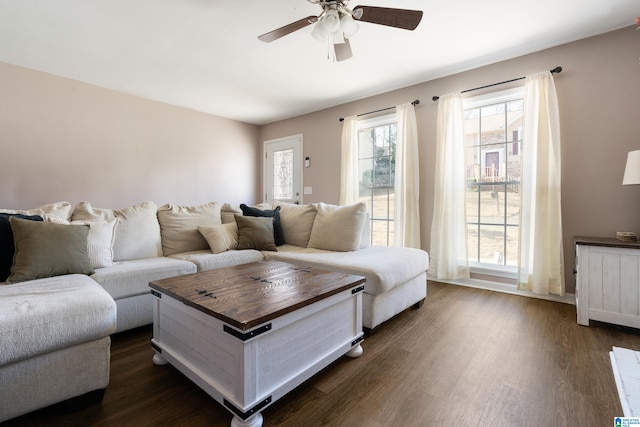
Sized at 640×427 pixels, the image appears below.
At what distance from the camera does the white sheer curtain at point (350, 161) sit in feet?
13.8

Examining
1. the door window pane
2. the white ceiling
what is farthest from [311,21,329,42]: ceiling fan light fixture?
the door window pane

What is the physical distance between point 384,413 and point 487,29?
10.0 ft

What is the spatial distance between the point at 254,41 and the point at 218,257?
2.08 metres

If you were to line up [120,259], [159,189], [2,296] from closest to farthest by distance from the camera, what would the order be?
[2,296] → [120,259] → [159,189]

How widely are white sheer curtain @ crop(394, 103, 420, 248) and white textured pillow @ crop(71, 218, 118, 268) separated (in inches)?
119

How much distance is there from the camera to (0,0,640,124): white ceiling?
224cm

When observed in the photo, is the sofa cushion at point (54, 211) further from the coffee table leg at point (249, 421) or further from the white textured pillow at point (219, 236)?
the coffee table leg at point (249, 421)

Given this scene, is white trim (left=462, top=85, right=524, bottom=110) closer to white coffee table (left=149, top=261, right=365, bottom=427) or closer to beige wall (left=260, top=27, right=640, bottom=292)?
beige wall (left=260, top=27, right=640, bottom=292)

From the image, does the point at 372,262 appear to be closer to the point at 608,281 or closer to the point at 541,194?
the point at 608,281

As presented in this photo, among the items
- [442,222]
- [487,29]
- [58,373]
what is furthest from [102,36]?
[442,222]

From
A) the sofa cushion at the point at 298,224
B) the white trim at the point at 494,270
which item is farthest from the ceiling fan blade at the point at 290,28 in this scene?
the white trim at the point at 494,270

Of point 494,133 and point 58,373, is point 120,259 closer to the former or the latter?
point 58,373

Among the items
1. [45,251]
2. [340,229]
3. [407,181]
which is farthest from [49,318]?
[407,181]

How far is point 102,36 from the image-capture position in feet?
8.51
